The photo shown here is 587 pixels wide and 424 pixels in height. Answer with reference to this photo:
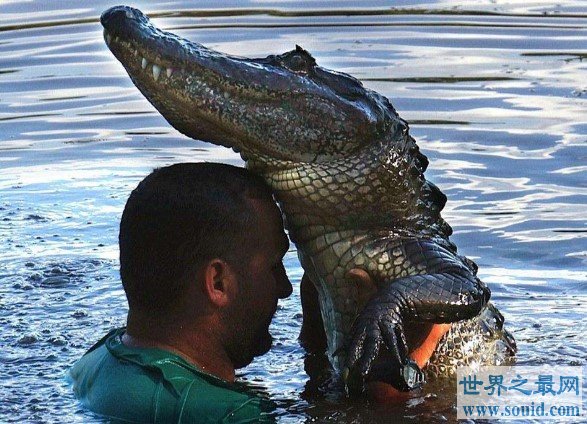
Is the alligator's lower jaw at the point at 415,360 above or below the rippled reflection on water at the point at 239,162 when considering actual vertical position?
below

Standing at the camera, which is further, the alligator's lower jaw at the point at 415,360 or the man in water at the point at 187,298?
the alligator's lower jaw at the point at 415,360

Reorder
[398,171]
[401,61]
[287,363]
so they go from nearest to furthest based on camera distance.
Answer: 1. [398,171]
2. [287,363]
3. [401,61]

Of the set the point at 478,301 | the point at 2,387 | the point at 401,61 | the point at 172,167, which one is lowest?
the point at 2,387

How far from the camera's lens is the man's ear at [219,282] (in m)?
4.61

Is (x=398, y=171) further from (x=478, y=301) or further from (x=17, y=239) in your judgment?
(x=17, y=239)

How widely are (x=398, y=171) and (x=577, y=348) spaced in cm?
144

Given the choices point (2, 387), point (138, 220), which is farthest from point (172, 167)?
point (2, 387)

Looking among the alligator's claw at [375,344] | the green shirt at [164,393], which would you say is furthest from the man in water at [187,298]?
the alligator's claw at [375,344]

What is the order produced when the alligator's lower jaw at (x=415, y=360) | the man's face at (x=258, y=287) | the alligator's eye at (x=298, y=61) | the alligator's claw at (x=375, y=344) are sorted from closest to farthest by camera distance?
the man's face at (x=258, y=287)
the alligator's claw at (x=375, y=344)
the alligator's eye at (x=298, y=61)
the alligator's lower jaw at (x=415, y=360)

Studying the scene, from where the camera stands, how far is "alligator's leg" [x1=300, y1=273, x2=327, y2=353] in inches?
234

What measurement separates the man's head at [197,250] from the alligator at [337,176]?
0.46 meters

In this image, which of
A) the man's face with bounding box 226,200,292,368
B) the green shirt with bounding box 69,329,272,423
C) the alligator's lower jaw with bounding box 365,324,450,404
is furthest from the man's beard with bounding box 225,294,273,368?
the alligator's lower jaw with bounding box 365,324,450,404

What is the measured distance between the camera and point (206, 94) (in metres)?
5.09

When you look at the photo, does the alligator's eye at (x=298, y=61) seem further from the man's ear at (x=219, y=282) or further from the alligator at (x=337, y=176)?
the man's ear at (x=219, y=282)
